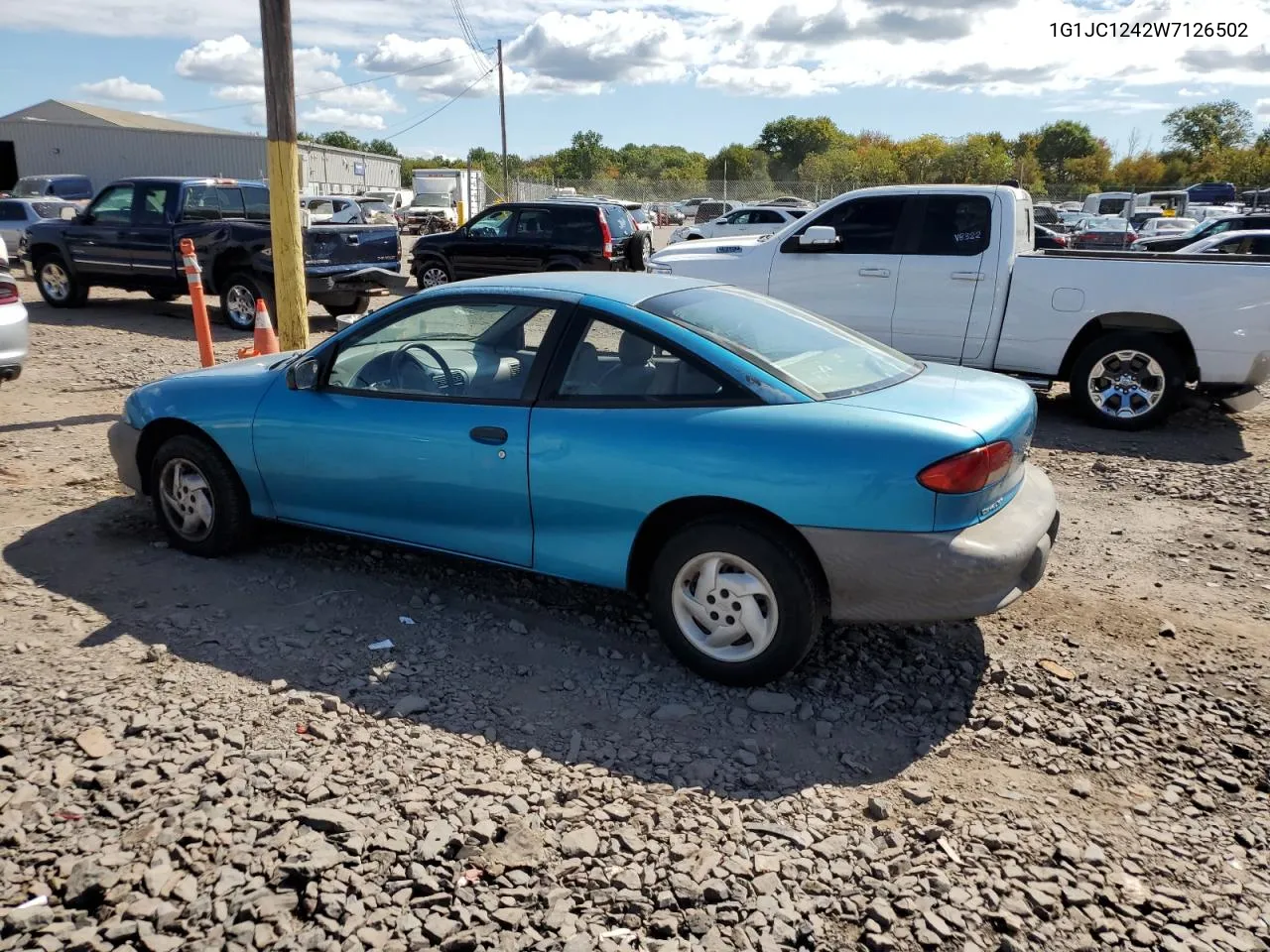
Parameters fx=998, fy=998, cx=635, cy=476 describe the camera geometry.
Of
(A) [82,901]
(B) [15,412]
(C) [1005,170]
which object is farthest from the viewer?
(C) [1005,170]

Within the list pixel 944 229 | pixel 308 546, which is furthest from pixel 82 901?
pixel 944 229

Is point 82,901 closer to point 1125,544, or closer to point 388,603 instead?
point 388,603

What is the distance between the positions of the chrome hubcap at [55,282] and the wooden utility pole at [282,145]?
27.4 feet

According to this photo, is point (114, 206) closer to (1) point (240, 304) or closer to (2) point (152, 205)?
(2) point (152, 205)

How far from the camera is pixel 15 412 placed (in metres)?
8.20

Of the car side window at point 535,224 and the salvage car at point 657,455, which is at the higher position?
the car side window at point 535,224

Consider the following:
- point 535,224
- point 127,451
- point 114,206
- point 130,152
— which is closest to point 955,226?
point 127,451

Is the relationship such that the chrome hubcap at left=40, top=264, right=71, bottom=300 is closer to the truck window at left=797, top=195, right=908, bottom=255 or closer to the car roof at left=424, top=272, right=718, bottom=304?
the truck window at left=797, top=195, right=908, bottom=255

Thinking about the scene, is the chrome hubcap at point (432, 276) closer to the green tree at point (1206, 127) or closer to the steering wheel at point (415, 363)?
the steering wheel at point (415, 363)

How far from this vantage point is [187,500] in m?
5.07

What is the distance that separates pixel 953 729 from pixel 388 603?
250 cm

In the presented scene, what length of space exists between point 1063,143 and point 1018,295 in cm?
9111

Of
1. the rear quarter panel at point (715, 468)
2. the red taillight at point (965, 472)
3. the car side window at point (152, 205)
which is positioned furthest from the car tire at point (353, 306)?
the red taillight at point (965, 472)

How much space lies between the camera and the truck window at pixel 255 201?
13.6 metres
